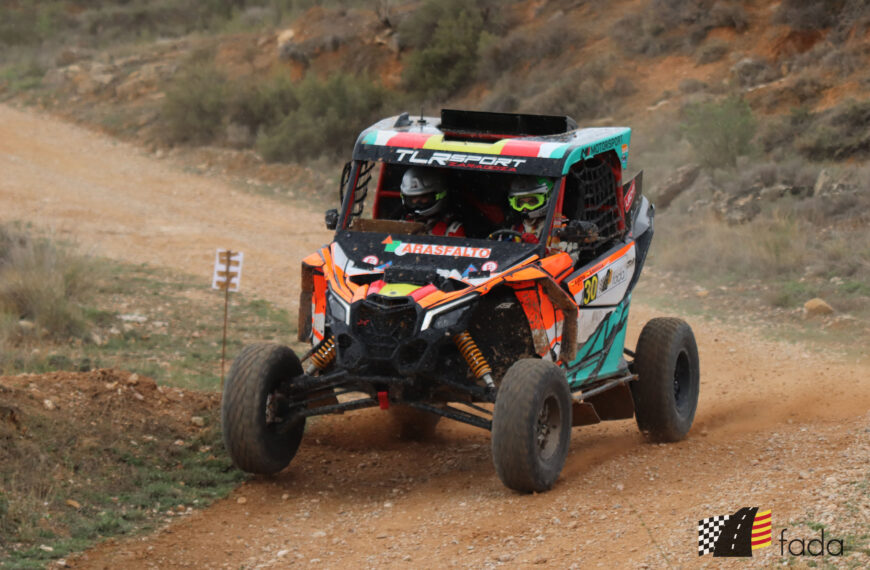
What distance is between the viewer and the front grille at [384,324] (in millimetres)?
6727

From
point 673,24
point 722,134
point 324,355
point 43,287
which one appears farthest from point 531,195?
point 673,24

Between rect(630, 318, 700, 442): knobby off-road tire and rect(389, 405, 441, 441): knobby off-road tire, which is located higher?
rect(630, 318, 700, 442): knobby off-road tire

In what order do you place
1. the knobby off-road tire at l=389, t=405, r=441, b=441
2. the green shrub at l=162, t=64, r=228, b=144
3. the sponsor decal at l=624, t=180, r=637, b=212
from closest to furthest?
the sponsor decal at l=624, t=180, r=637, b=212 < the knobby off-road tire at l=389, t=405, r=441, b=441 < the green shrub at l=162, t=64, r=228, b=144

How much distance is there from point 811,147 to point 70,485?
14.6 m

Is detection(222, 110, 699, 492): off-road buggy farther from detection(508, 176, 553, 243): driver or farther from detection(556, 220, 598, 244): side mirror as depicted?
detection(508, 176, 553, 243): driver

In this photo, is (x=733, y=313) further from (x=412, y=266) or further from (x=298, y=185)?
(x=298, y=185)

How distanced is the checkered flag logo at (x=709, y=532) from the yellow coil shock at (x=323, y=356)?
273 centimetres

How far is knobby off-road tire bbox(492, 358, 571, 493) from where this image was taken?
6.46 metres

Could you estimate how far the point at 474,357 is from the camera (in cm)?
694

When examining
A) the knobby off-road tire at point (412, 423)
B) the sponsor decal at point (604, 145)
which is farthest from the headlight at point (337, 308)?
the sponsor decal at point (604, 145)

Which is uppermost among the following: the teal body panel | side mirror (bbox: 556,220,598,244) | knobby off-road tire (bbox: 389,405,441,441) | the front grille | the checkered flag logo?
side mirror (bbox: 556,220,598,244)

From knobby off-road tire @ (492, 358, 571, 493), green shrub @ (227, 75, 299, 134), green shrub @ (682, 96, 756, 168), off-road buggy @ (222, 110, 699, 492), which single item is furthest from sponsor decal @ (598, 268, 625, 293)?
green shrub @ (227, 75, 299, 134)

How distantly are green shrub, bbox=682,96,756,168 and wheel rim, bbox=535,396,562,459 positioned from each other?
40.8 ft

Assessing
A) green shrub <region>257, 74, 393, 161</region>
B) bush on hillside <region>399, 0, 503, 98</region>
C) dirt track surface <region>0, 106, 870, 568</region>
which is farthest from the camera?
bush on hillside <region>399, 0, 503, 98</region>
